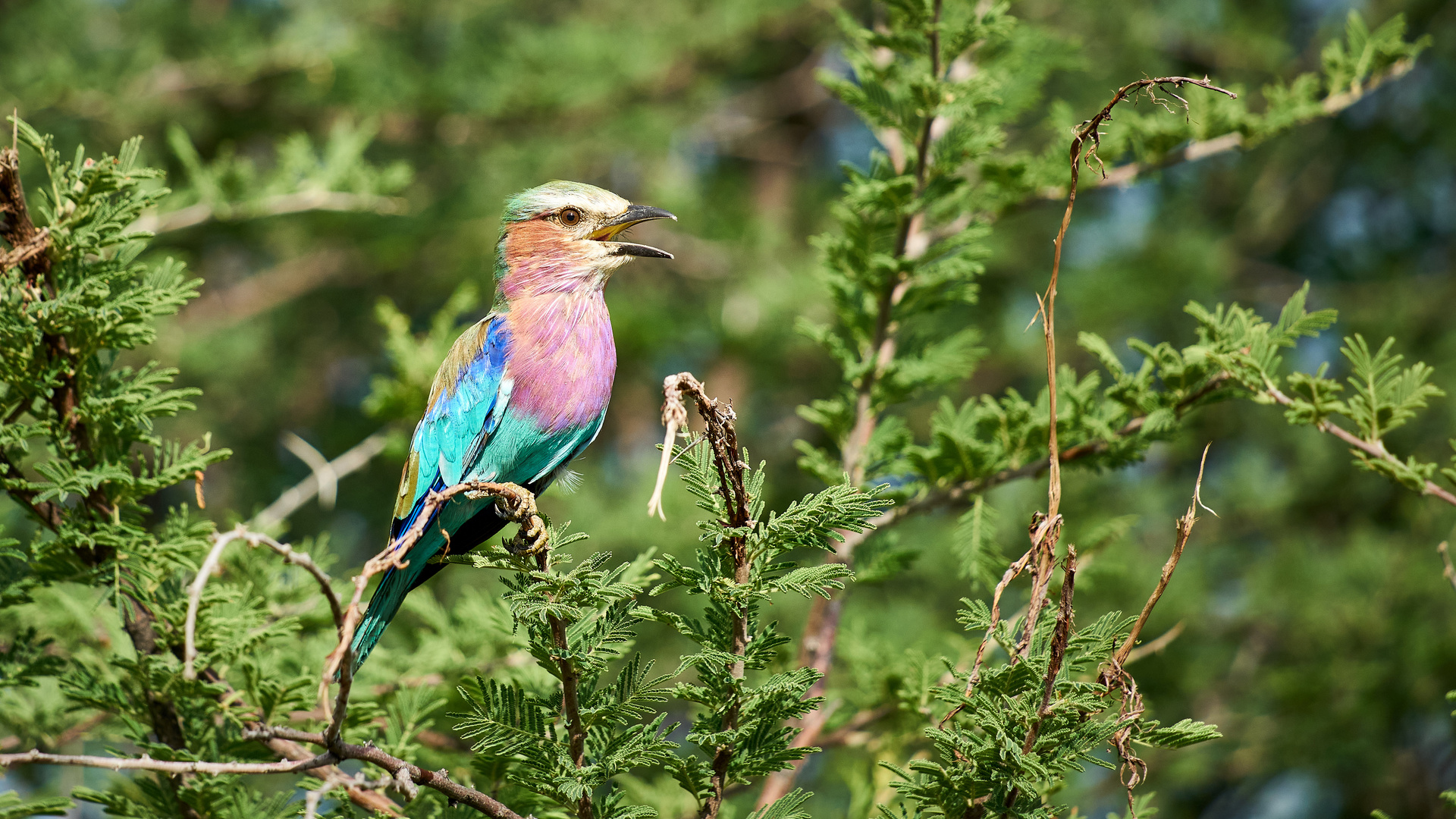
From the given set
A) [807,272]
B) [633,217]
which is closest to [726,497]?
[633,217]

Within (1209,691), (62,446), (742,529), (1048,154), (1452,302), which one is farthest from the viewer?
(1452,302)

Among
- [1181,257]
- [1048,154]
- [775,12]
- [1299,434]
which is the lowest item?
[1048,154]

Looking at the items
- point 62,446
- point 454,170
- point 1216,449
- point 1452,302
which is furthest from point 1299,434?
point 62,446

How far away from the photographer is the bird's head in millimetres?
3660

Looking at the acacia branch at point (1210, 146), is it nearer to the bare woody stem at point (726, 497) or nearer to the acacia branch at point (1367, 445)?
the acacia branch at point (1367, 445)

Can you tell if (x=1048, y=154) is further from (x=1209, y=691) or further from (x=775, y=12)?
(x=775, y=12)

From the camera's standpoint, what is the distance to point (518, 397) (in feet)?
10.7

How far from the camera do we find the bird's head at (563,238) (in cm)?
366

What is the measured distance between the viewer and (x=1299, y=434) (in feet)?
24.3

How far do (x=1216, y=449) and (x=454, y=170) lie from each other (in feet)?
19.5

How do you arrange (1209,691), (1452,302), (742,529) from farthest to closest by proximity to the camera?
(1452,302)
(1209,691)
(742,529)

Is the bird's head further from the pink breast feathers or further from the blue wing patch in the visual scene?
the blue wing patch

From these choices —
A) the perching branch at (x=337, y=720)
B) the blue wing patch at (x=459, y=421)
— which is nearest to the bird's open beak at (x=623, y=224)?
the blue wing patch at (x=459, y=421)

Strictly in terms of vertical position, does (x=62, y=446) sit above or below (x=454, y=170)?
below
